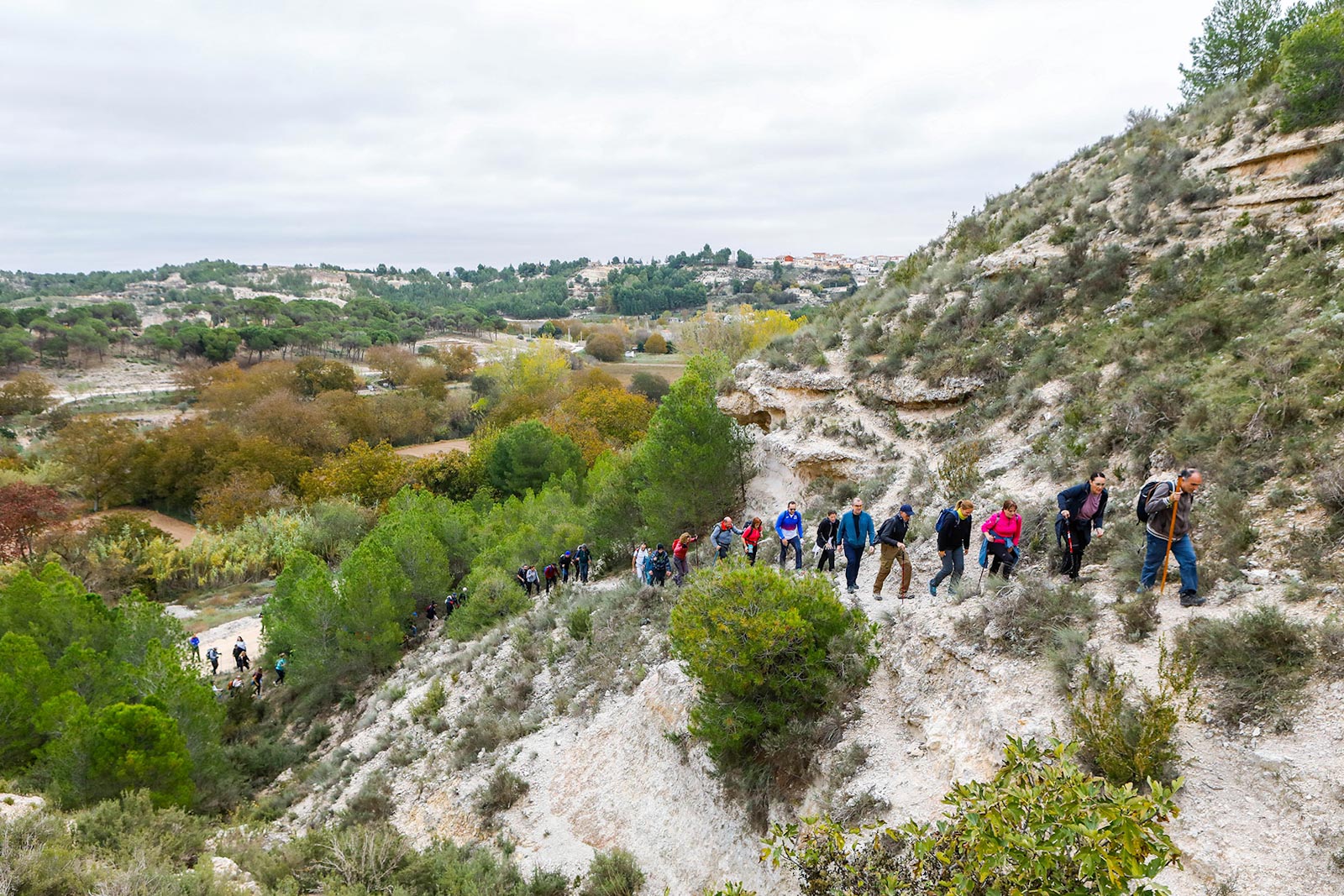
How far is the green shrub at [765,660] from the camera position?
7.65 metres

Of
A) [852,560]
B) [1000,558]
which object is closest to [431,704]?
Result: [852,560]

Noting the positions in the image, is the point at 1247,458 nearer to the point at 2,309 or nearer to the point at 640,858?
the point at 640,858

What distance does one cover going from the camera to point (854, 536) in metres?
9.50

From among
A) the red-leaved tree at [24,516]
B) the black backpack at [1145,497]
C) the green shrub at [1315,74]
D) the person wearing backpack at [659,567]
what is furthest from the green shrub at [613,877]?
the red-leaved tree at [24,516]

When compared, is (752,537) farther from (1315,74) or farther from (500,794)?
(1315,74)

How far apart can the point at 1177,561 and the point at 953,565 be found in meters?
2.52

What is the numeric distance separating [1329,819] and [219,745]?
18.2 metres

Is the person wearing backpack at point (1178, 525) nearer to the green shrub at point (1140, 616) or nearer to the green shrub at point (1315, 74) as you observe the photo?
the green shrub at point (1140, 616)

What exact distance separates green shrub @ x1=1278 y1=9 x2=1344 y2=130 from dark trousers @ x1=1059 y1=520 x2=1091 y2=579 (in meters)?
11.9

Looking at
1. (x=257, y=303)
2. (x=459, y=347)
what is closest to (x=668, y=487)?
(x=459, y=347)

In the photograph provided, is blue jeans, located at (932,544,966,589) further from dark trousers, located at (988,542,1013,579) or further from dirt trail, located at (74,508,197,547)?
dirt trail, located at (74,508,197,547)

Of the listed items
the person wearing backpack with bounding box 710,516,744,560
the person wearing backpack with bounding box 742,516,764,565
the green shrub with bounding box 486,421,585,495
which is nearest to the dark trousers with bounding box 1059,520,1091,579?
the person wearing backpack with bounding box 742,516,764,565

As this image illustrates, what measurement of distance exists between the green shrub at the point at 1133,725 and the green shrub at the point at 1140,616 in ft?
1.70

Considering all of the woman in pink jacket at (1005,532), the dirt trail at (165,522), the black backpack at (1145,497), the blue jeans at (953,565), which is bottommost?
the dirt trail at (165,522)
